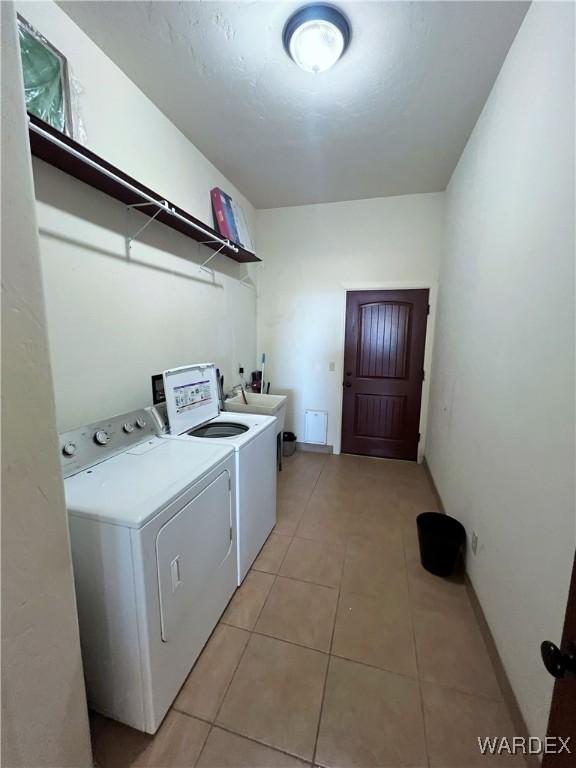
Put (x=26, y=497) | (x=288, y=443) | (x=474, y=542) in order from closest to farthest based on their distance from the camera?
(x=26, y=497), (x=474, y=542), (x=288, y=443)

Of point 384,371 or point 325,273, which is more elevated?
point 325,273

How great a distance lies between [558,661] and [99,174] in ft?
7.50

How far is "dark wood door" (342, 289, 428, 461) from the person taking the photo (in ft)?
11.3

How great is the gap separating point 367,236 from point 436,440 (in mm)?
2281

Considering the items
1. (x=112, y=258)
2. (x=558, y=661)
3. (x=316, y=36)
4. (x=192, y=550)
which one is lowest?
(x=192, y=550)

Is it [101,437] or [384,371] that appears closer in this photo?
[101,437]

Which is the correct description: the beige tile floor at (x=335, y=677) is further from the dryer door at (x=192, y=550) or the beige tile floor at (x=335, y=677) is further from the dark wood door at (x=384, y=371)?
the dark wood door at (x=384, y=371)

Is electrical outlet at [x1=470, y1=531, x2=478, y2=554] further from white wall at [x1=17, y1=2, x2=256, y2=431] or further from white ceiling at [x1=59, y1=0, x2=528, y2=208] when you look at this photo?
white ceiling at [x1=59, y1=0, x2=528, y2=208]

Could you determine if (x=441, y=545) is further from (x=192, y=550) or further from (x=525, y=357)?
(x=192, y=550)

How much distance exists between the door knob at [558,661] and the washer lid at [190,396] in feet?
5.75

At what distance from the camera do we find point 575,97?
101 centimetres

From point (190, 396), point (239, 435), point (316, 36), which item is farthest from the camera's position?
point (190, 396)

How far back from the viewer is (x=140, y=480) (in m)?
1.26

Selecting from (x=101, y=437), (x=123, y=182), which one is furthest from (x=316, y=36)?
(x=101, y=437)
